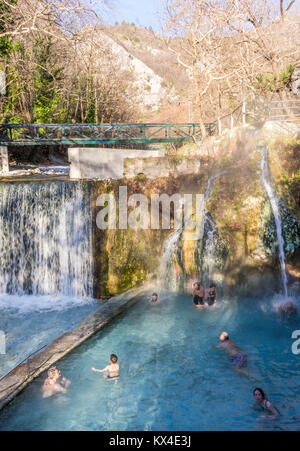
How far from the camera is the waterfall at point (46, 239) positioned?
1199 cm

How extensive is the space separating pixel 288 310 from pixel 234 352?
109 inches

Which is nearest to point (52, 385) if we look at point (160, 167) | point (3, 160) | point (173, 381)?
point (173, 381)

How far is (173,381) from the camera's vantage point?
718 cm

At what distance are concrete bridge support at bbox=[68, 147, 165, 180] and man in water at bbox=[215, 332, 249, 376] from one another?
776cm

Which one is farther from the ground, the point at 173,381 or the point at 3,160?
the point at 3,160

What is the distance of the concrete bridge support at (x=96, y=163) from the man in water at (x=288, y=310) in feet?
24.5

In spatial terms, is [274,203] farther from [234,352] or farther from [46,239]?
[46,239]

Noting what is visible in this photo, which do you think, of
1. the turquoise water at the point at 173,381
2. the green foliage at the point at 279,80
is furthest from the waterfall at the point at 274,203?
the green foliage at the point at 279,80

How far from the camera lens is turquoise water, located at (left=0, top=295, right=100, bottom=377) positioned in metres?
8.44

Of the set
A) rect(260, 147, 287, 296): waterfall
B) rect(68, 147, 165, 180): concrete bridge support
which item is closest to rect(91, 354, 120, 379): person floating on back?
rect(260, 147, 287, 296): waterfall

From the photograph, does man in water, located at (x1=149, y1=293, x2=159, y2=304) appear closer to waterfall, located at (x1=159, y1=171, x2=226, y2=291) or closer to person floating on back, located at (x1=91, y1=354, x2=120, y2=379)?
waterfall, located at (x1=159, y1=171, x2=226, y2=291)

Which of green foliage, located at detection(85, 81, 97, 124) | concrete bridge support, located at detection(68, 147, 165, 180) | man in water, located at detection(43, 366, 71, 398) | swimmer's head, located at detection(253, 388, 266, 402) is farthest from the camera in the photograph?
green foliage, located at detection(85, 81, 97, 124)

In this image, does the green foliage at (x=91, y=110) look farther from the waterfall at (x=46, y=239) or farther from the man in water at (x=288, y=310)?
the man in water at (x=288, y=310)

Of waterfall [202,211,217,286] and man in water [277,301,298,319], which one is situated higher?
waterfall [202,211,217,286]
